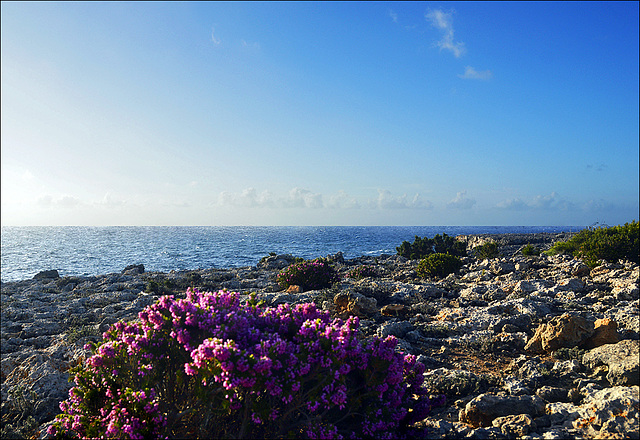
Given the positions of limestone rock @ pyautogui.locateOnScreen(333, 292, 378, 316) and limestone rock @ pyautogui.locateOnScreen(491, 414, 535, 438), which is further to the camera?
limestone rock @ pyautogui.locateOnScreen(333, 292, 378, 316)

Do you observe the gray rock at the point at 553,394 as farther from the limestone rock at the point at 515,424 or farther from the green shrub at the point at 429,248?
the green shrub at the point at 429,248

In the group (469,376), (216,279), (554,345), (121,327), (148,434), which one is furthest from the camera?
(216,279)

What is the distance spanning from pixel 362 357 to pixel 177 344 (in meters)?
2.25

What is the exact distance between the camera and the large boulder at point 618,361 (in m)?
5.47

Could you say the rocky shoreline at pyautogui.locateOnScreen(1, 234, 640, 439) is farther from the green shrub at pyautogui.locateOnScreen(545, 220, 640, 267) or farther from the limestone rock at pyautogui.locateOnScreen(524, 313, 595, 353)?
the green shrub at pyautogui.locateOnScreen(545, 220, 640, 267)

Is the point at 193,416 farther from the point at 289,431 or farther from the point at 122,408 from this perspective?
the point at 289,431

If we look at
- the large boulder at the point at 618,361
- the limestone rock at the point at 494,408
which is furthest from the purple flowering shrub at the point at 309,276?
the limestone rock at the point at 494,408

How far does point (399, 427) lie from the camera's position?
15.9 ft

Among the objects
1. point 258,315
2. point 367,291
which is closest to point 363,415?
point 258,315

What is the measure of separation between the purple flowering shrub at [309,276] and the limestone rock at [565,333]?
34.3ft

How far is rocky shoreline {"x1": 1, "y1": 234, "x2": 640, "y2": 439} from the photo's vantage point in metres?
5.05

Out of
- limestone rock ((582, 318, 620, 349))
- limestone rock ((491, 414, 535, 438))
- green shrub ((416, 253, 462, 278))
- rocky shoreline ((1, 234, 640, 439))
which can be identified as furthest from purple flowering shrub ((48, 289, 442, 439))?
green shrub ((416, 253, 462, 278))

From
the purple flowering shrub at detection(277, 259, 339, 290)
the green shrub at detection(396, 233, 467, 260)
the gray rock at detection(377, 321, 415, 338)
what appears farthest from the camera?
the green shrub at detection(396, 233, 467, 260)

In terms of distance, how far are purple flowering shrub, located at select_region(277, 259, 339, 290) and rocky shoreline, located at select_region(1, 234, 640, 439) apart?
79.0 inches
